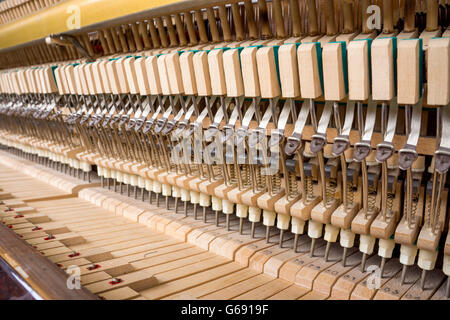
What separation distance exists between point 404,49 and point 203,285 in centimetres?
123

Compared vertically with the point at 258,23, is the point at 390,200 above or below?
below

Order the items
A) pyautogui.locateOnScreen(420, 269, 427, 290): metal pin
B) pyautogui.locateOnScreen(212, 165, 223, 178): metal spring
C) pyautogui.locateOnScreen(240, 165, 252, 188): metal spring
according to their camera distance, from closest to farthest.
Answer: pyautogui.locateOnScreen(420, 269, 427, 290): metal pin → pyautogui.locateOnScreen(240, 165, 252, 188): metal spring → pyautogui.locateOnScreen(212, 165, 223, 178): metal spring

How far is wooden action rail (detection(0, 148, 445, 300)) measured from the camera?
1.64m

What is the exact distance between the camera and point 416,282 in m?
1.68

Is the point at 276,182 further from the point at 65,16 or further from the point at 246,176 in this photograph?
the point at 65,16

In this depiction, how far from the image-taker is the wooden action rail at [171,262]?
1.64 metres

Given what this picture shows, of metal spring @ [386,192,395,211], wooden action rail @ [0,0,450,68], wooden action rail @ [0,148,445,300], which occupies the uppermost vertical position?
wooden action rail @ [0,0,450,68]

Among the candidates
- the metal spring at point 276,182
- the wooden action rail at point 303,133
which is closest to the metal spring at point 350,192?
the wooden action rail at point 303,133

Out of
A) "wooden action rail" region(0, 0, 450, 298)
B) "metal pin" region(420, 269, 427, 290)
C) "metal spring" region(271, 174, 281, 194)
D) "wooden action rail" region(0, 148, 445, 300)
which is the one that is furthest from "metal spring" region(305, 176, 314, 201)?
"metal pin" region(420, 269, 427, 290)

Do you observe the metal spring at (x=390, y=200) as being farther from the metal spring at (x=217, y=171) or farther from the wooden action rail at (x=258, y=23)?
the metal spring at (x=217, y=171)

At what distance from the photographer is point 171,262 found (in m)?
2.05

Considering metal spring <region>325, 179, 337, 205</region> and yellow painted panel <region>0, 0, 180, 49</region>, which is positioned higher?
yellow painted panel <region>0, 0, 180, 49</region>

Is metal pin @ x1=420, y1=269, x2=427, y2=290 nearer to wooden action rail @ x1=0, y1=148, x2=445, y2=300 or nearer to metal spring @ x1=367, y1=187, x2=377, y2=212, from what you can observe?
wooden action rail @ x1=0, y1=148, x2=445, y2=300

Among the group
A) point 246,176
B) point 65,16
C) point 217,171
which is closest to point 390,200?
point 246,176
